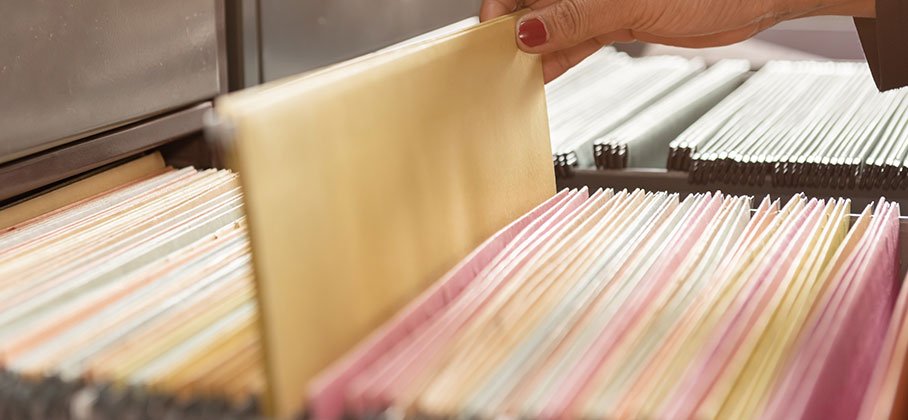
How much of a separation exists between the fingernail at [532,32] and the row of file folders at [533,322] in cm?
19

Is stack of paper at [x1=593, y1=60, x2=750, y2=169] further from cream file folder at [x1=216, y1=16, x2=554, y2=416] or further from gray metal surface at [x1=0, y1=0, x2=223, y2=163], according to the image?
gray metal surface at [x1=0, y1=0, x2=223, y2=163]

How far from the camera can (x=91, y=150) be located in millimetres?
1319

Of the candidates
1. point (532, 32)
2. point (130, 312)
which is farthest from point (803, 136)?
point (130, 312)

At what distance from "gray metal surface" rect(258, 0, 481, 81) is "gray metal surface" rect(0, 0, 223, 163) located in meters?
0.14

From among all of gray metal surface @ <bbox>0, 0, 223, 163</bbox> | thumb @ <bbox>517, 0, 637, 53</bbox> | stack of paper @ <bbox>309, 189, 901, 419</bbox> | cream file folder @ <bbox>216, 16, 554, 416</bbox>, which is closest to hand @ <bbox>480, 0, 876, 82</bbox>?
thumb @ <bbox>517, 0, 637, 53</bbox>

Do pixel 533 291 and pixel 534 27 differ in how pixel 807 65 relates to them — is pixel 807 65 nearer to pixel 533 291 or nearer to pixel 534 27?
pixel 534 27

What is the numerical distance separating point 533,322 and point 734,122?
1.07 m

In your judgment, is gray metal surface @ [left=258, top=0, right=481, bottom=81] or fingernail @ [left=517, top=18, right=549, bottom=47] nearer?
fingernail @ [left=517, top=18, right=549, bottom=47]

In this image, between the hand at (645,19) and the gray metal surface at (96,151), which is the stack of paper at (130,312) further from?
the hand at (645,19)

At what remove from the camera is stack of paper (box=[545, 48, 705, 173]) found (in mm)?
1687

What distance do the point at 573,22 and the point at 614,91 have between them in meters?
0.86

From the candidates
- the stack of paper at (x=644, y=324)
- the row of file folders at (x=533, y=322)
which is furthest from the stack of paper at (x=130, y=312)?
the stack of paper at (x=644, y=324)

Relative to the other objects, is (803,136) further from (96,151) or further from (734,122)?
(96,151)

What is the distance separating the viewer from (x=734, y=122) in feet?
5.87
